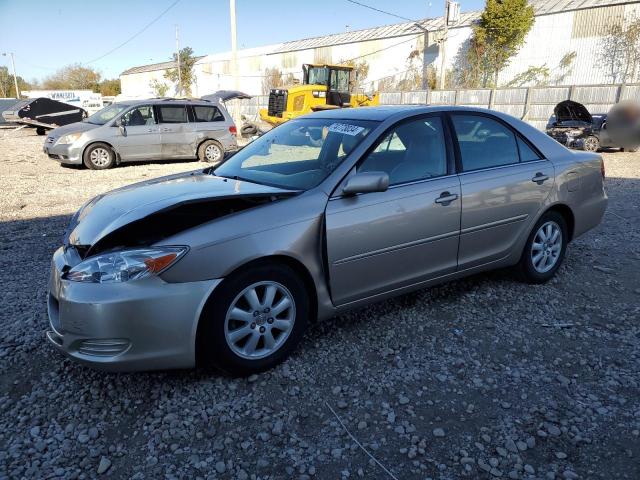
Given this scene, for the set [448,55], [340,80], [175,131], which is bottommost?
[175,131]

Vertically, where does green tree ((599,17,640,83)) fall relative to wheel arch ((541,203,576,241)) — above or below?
above

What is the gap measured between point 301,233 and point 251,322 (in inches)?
23.3

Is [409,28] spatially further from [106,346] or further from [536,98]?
[106,346]

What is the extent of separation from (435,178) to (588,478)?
2035 mm

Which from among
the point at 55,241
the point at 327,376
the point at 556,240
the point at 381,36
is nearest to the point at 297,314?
the point at 327,376

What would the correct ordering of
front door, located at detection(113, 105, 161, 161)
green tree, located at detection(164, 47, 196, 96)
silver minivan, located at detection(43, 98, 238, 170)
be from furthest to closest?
green tree, located at detection(164, 47, 196, 96) → front door, located at detection(113, 105, 161, 161) → silver minivan, located at detection(43, 98, 238, 170)

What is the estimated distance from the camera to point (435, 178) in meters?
3.46

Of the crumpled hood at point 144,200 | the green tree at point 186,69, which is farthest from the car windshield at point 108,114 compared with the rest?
the green tree at point 186,69

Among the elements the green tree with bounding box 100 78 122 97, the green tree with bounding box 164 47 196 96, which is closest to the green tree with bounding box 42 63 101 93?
the green tree with bounding box 100 78 122 97

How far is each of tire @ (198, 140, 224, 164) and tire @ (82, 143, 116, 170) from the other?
2171mm

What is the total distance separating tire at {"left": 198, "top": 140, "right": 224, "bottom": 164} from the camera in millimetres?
12797

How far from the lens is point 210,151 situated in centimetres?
1291

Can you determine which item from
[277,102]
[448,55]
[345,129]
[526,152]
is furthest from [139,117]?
[448,55]

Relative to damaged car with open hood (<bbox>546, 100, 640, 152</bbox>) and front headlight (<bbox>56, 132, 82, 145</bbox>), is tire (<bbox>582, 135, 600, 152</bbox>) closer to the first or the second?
damaged car with open hood (<bbox>546, 100, 640, 152</bbox>)
